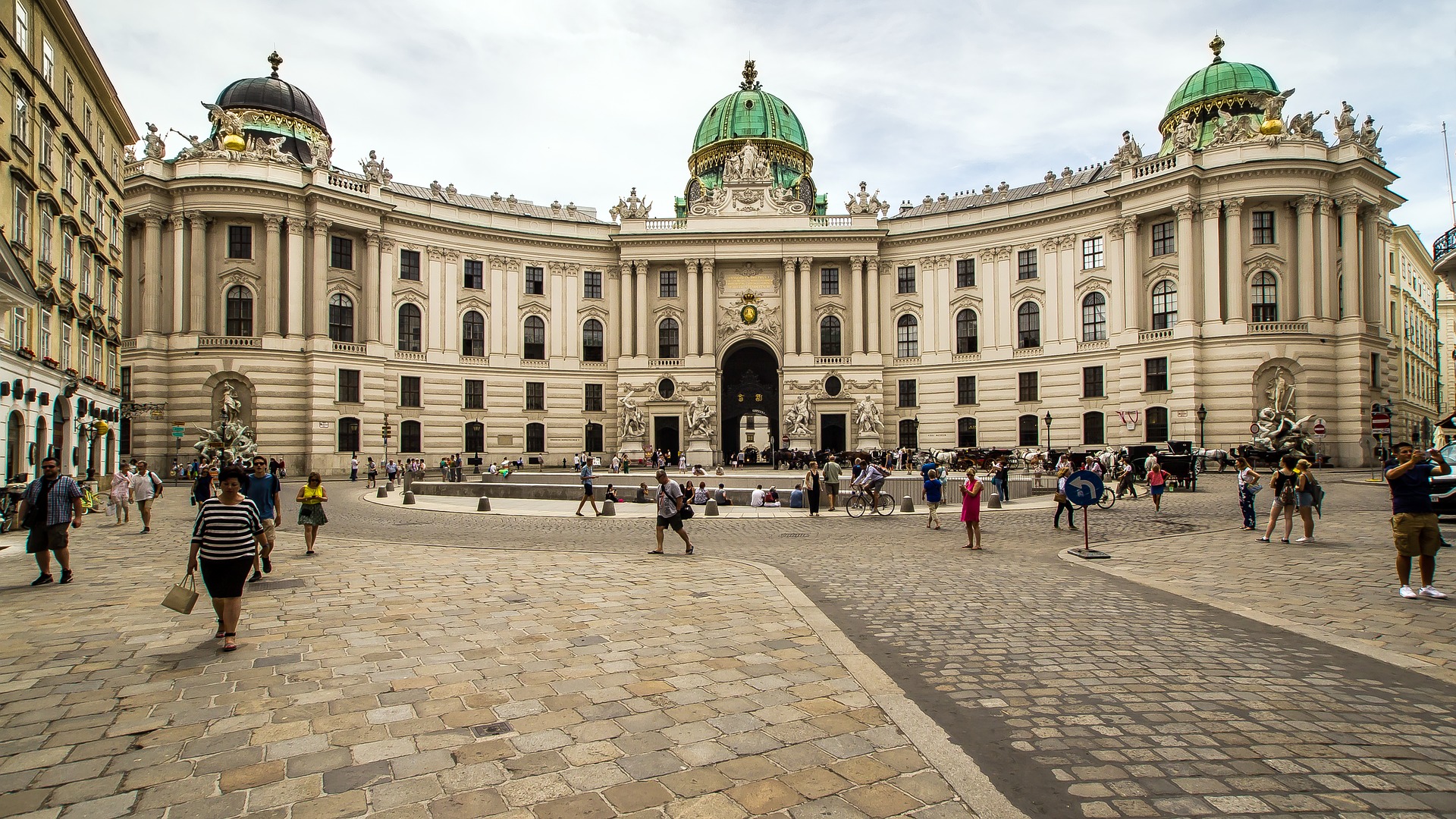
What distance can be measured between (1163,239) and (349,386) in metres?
49.5

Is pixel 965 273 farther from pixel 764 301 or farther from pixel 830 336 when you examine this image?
pixel 764 301

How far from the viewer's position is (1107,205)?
49.5m

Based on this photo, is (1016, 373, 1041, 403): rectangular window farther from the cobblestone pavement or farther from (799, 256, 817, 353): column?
the cobblestone pavement

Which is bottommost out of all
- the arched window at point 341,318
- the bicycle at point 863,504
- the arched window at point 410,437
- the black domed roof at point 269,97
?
the bicycle at point 863,504

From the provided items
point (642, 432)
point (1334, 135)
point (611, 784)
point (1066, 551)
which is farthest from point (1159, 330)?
point (611, 784)

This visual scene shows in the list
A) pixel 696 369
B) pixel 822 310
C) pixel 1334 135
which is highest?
pixel 1334 135

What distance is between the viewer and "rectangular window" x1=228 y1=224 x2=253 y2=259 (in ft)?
157

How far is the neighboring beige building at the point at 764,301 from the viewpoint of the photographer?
45000mm

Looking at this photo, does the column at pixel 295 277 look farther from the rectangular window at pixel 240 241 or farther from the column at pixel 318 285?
the rectangular window at pixel 240 241

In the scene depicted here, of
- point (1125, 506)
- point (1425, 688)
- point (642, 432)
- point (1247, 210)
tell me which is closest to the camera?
point (1425, 688)

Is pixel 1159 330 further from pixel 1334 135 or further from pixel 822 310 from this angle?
pixel 822 310

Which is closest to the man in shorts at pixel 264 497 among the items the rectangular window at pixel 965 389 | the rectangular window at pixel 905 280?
the rectangular window at pixel 965 389

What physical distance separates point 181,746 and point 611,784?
302 centimetres

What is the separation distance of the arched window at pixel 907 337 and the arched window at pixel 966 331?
106 inches
